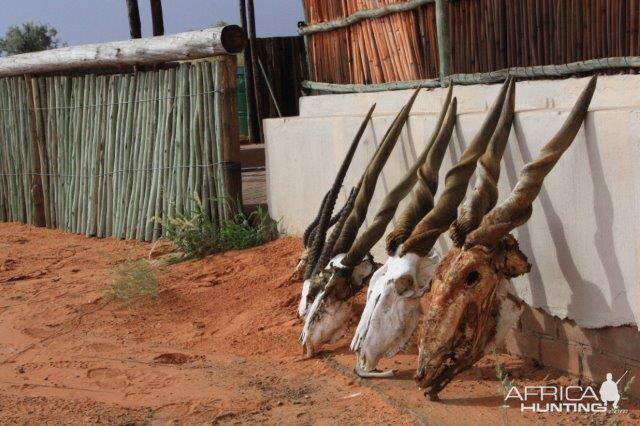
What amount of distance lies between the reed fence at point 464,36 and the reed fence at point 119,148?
2.71 ft

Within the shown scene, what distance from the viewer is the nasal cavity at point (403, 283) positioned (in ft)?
14.7

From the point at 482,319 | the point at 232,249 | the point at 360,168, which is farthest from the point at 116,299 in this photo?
the point at 482,319

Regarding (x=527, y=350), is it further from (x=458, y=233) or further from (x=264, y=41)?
(x=264, y=41)

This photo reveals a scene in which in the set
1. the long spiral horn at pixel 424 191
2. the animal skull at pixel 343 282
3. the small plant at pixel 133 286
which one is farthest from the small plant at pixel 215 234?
the long spiral horn at pixel 424 191

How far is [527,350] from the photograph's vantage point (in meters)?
4.62

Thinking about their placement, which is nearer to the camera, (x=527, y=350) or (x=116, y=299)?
(x=527, y=350)

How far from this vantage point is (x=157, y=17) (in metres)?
11.7

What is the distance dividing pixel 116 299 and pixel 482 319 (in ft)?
10.4

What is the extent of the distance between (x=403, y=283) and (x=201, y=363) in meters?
1.28

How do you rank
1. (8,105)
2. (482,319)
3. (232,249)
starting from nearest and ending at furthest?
(482,319) < (232,249) < (8,105)

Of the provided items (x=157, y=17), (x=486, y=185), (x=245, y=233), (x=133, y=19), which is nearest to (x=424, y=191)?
(x=486, y=185)

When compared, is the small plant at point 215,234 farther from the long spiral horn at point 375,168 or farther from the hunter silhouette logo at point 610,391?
the hunter silhouette logo at point 610,391

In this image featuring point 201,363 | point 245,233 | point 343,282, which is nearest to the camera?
point 343,282

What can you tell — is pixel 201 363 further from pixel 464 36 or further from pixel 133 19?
pixel 133 19
